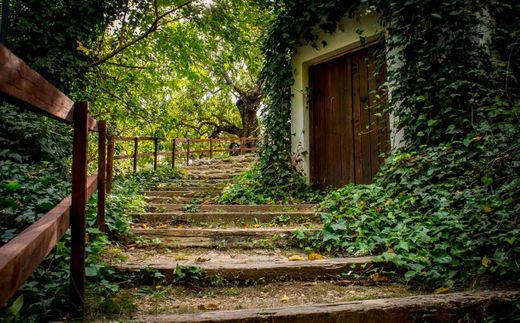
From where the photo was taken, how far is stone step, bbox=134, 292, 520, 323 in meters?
1.75

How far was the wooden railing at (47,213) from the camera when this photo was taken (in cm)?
93

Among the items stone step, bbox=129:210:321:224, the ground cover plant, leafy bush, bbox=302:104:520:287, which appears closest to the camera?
leafy bush, bbox=302:104:520:287

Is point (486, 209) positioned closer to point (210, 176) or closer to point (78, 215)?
point (78, 215)

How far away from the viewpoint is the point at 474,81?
3.44 m

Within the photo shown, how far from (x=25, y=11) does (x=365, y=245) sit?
21.1 feet

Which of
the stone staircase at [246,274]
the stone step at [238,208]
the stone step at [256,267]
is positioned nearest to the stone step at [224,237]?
the stone staircase at [246,274]

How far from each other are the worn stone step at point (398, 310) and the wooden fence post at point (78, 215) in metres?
0.34

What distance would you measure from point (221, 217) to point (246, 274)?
150 cm

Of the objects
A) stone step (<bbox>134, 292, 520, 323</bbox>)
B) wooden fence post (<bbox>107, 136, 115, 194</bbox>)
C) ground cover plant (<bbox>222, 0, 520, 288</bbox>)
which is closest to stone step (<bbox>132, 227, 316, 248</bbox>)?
ground cover plant (<bbox>222, 0, 520, 288</bbox>)

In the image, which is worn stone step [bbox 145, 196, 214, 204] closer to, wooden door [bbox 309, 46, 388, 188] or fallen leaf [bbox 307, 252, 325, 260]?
wooden door [bbox 309, 46, 388, 188]

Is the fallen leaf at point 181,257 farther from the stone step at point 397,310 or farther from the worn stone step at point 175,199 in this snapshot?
the worn stone step at point 175,199

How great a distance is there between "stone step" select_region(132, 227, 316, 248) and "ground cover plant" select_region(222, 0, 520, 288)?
0.26 metres

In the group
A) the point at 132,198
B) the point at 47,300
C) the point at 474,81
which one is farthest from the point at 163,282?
the point at 474,81

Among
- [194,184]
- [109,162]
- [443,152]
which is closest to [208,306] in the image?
[109,162]
